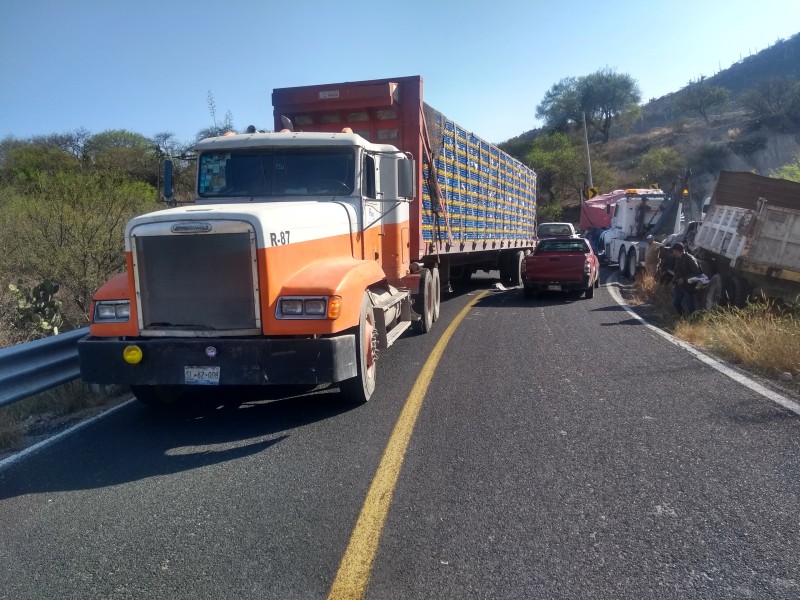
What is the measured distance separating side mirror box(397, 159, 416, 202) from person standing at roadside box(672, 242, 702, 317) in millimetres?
6085

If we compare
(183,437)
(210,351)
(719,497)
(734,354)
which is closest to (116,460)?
(183,437)

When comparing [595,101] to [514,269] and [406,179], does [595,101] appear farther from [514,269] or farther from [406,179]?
[406,179]

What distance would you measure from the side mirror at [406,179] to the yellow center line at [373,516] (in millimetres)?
2677

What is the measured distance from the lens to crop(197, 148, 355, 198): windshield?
7453 millimetres

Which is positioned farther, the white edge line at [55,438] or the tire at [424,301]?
the tire at [424,301]

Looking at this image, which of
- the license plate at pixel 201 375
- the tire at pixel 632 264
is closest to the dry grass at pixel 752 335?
the license plate at pixel 201 375

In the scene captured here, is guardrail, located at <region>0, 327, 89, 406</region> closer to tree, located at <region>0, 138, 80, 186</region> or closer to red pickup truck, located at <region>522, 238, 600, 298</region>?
red pickup truck, located at <region>522, 238, 600, 298</region>

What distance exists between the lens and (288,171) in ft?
24.5

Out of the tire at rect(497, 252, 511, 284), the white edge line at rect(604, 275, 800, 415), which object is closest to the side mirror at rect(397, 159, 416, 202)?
the white edge line at rect(604, 275, 800, 415)

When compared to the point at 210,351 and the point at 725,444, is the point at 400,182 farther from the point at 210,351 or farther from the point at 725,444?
the point at 725,444

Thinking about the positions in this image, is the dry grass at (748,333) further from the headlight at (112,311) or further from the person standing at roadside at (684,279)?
the headlight at (112,311)

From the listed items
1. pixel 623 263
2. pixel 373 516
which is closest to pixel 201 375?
pixel 373 516

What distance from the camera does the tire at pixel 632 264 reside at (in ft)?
65.8

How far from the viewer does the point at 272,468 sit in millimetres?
4934
